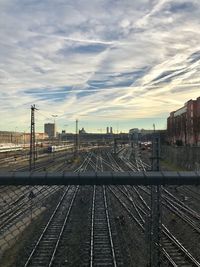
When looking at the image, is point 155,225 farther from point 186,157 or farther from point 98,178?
point 186,157

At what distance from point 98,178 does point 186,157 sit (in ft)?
142

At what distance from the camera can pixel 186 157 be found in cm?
4841

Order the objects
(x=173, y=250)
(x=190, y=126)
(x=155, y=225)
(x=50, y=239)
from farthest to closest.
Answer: (x=190, y=126), (x=50, y=239), (x=173, y=250), (x=155, y=225)

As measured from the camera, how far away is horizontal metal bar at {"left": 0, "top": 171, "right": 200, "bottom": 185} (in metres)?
6.37

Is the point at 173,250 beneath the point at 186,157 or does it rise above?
beneath

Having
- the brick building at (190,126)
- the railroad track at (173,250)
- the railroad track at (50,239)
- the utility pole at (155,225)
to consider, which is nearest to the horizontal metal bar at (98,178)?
the utility pole at (155,225)

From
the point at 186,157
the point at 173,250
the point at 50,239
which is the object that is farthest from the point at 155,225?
the point at 186,157

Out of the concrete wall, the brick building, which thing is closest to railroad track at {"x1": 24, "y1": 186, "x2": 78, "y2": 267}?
the concrete wall

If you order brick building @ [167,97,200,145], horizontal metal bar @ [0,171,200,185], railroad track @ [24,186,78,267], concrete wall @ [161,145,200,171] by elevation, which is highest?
brick building @ [167,97,200,145]

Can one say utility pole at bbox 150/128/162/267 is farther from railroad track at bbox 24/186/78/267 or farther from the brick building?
the brick building

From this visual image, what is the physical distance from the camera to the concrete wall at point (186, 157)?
43.0 meters

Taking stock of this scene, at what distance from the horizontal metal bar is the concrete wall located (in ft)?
107

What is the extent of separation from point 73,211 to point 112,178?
17536 millimetres

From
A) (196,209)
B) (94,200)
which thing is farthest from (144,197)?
(196,209)
